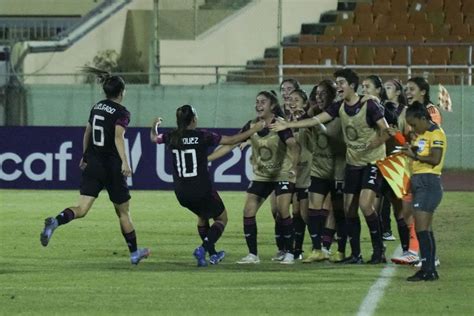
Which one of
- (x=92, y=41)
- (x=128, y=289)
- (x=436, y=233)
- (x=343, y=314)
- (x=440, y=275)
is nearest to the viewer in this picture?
(x=343, y=314)

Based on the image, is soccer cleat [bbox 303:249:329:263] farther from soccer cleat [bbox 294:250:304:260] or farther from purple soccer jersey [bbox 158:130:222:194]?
purple soccer jersey [bbox 158:130:222:194]

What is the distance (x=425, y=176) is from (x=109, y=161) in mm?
3600

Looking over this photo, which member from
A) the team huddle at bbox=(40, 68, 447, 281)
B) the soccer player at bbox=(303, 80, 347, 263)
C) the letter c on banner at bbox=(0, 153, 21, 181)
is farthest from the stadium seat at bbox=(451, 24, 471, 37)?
the soccer player at bbox=(303, 80, 347, 263)

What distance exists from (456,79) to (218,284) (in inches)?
796

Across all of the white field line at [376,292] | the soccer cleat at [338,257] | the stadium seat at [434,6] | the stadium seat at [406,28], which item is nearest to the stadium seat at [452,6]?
the stadium seat at [434,6]

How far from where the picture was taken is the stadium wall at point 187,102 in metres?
31.9

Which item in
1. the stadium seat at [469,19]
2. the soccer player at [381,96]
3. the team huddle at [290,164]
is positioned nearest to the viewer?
the team huddle at [290,164]

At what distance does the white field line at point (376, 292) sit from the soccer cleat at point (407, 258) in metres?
0.08

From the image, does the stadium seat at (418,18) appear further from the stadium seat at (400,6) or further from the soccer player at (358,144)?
the soccer player at (358,144)

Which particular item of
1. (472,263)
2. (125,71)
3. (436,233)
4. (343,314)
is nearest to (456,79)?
(125,71)

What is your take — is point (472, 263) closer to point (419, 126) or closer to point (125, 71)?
point (419, 126)

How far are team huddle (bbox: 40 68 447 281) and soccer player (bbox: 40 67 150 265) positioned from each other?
0.03 ft

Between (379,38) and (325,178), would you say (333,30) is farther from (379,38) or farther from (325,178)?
(325,178)

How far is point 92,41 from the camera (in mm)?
35688
